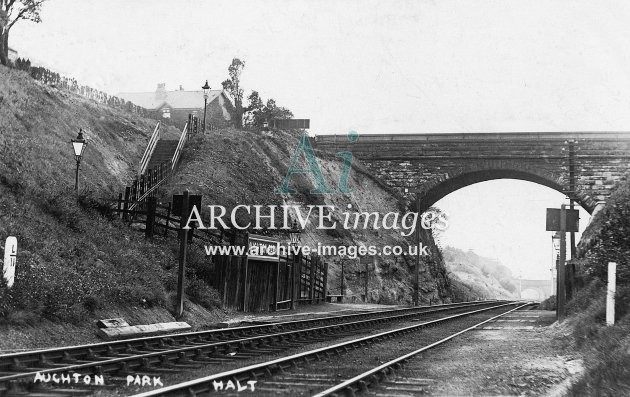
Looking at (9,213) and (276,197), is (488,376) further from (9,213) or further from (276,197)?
(276,197)

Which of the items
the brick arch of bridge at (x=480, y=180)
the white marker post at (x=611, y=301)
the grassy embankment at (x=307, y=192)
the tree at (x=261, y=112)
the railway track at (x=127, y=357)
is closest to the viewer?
the railway track at (x=127, y=357)

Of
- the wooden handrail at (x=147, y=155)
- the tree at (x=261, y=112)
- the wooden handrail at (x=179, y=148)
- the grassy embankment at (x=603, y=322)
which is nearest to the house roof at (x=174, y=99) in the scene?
the tree at (x=261, y=112)

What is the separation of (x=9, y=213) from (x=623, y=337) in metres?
12.6

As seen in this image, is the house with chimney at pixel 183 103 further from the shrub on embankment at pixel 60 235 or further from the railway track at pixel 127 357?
the railway track at pixel 127 357

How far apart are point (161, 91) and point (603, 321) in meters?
67.8

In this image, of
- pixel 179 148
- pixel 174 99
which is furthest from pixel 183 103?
pixel 179 148

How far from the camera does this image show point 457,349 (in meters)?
13.7

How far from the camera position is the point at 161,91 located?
251 feet

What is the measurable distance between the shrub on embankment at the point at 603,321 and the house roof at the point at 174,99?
Result: 188 feet

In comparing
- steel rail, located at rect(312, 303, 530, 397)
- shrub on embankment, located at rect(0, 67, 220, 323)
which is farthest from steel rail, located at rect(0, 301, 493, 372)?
steel rail, located at rect(312, 303, 530, 397)

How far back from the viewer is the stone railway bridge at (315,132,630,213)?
4541 centimetres

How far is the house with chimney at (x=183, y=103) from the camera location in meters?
71.4

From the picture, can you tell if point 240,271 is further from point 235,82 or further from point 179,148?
point 235,82

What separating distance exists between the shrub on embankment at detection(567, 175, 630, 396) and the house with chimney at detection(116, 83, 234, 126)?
54264 millimetres
